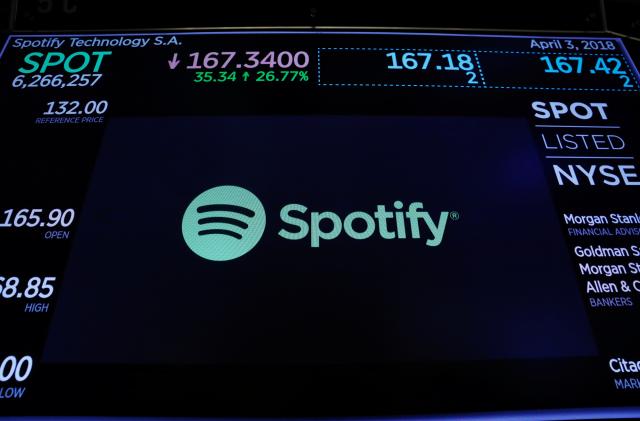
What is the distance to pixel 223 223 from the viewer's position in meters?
1.74

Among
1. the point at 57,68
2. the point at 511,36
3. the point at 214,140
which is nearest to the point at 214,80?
the point at 214,140

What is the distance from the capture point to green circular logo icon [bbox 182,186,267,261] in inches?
67.3

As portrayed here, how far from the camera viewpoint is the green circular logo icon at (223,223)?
5.61ft

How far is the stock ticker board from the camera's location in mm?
1521

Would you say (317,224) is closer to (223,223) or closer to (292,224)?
(292,224)

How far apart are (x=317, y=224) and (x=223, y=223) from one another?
1.21 feet

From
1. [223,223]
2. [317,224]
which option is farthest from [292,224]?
[223,223]

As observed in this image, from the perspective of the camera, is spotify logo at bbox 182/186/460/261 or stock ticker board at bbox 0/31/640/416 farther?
spotify logo at bbox 182/186/460/261

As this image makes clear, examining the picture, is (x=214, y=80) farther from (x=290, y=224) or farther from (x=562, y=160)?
(x=562, y=160)

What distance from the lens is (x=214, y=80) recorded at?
2.12 meters

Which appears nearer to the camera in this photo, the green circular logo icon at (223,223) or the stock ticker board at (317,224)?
the stock ticker board at (317,224)

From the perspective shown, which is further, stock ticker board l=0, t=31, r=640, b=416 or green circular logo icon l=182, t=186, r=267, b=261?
green circular logo icon l=182, t=186, r=267, b=261

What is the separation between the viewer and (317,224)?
175 cm

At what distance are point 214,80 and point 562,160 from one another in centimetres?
162
